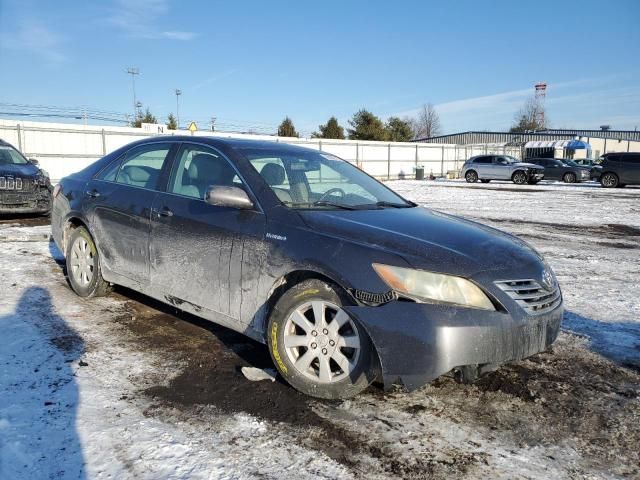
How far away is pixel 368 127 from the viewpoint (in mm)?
54375

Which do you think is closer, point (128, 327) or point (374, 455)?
point (374, 455)

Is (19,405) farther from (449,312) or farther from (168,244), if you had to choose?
(449,312)

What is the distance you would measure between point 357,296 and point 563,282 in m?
4.00

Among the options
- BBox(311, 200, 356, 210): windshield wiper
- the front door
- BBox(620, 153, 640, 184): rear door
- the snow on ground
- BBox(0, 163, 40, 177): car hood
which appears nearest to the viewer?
the snow on ground

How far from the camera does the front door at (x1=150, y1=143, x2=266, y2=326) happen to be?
334 centimetres

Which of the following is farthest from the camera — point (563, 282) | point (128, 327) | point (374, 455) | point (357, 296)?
point (563, 282)

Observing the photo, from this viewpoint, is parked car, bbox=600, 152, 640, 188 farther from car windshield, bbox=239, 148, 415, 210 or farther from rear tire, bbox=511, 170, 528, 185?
car windshield, bbox=239, 148, 415, 210

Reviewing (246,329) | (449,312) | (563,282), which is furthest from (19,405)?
(563,282)

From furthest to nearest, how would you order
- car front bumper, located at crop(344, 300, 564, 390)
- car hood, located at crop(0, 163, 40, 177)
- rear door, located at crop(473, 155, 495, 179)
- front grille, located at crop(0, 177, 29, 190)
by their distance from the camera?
rear door, located at crop(473, 155, 495, 179)
car hood, located at crop(0, 163, 40, 177)
front grille, located at crop(0, 177, 29, 190)
car front bumper, located at crop(344, 300, 564, 390)

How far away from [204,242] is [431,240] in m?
1.56

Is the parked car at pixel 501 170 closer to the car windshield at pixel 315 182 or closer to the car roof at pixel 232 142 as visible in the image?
the car windshield at pixel 315 182

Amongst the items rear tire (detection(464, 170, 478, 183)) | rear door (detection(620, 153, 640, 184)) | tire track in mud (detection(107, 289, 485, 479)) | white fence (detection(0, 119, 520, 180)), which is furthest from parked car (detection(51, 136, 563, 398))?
rear tire (detection(464, 170, 478, 183))

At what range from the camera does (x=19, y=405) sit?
279 cm

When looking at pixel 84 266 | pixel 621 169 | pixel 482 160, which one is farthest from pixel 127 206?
pixel 482 160
